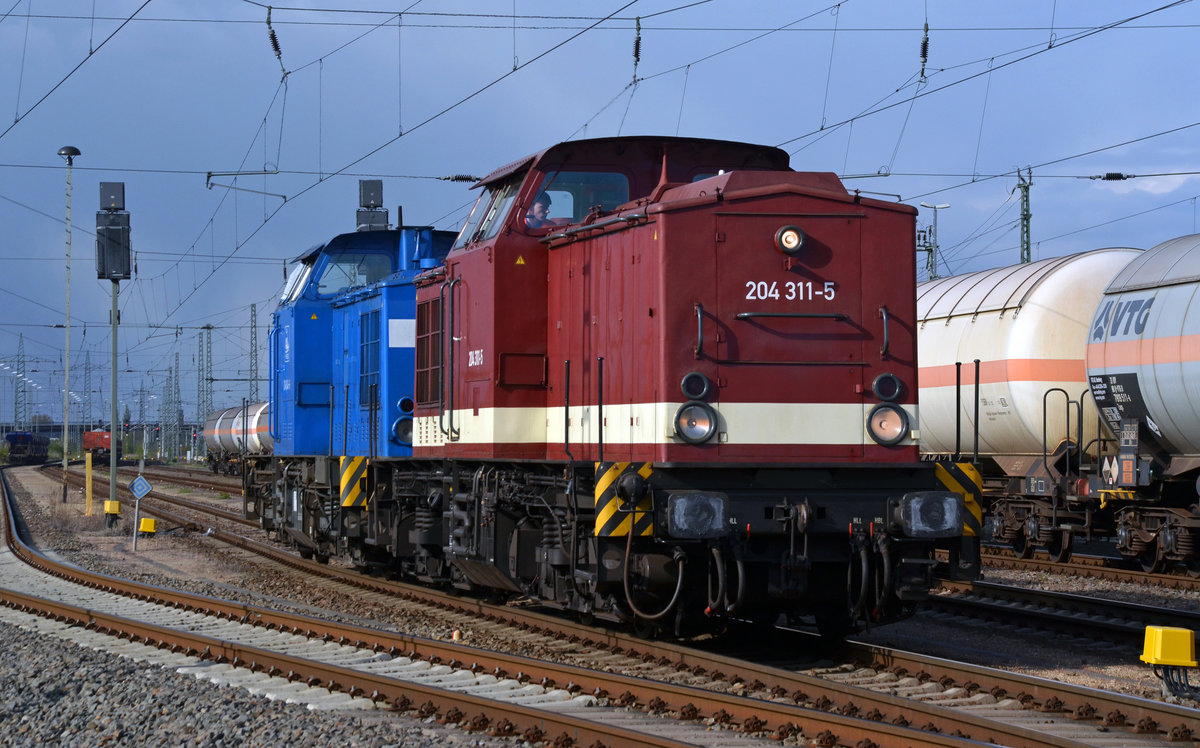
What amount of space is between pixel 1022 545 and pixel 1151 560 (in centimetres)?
256

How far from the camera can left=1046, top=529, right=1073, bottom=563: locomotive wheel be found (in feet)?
55.1

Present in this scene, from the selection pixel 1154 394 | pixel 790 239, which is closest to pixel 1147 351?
pixel 1154 394

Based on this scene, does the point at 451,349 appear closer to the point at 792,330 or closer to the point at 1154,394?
the point at 792,330

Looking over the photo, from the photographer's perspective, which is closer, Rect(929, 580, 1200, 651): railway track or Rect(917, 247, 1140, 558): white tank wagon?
Rect(929, 580, 1200, 651): railway track

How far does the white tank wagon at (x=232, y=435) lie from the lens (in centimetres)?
4160

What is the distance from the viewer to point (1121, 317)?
47.6 feet

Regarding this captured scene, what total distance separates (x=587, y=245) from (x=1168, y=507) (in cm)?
861

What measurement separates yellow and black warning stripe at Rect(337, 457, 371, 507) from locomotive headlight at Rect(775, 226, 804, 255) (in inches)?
287

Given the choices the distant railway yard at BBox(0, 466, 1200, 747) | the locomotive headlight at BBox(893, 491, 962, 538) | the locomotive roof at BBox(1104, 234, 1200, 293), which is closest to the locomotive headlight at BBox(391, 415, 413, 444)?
the distant railway yard at BBox(0, 466, 1200, 747)

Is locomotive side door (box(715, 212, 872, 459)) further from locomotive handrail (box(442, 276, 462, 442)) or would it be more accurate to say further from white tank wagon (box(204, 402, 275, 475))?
white tank wagon (box(204, 402, 275, 475))

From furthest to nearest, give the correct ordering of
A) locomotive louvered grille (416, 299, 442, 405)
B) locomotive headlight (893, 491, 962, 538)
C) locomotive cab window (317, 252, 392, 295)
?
locomotive cab window (317, 252, 392, 295)
locomotive louvered grille (416, 299, 442, 405)
locomotive headlight (893, 491, 962, 538)

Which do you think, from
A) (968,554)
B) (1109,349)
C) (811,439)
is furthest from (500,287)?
(1109,349)

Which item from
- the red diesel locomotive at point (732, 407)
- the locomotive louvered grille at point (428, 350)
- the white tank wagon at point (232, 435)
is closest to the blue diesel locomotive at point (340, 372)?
the locomotive louvered grille at point (428, 350)

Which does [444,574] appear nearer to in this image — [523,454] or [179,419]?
[523,454]
